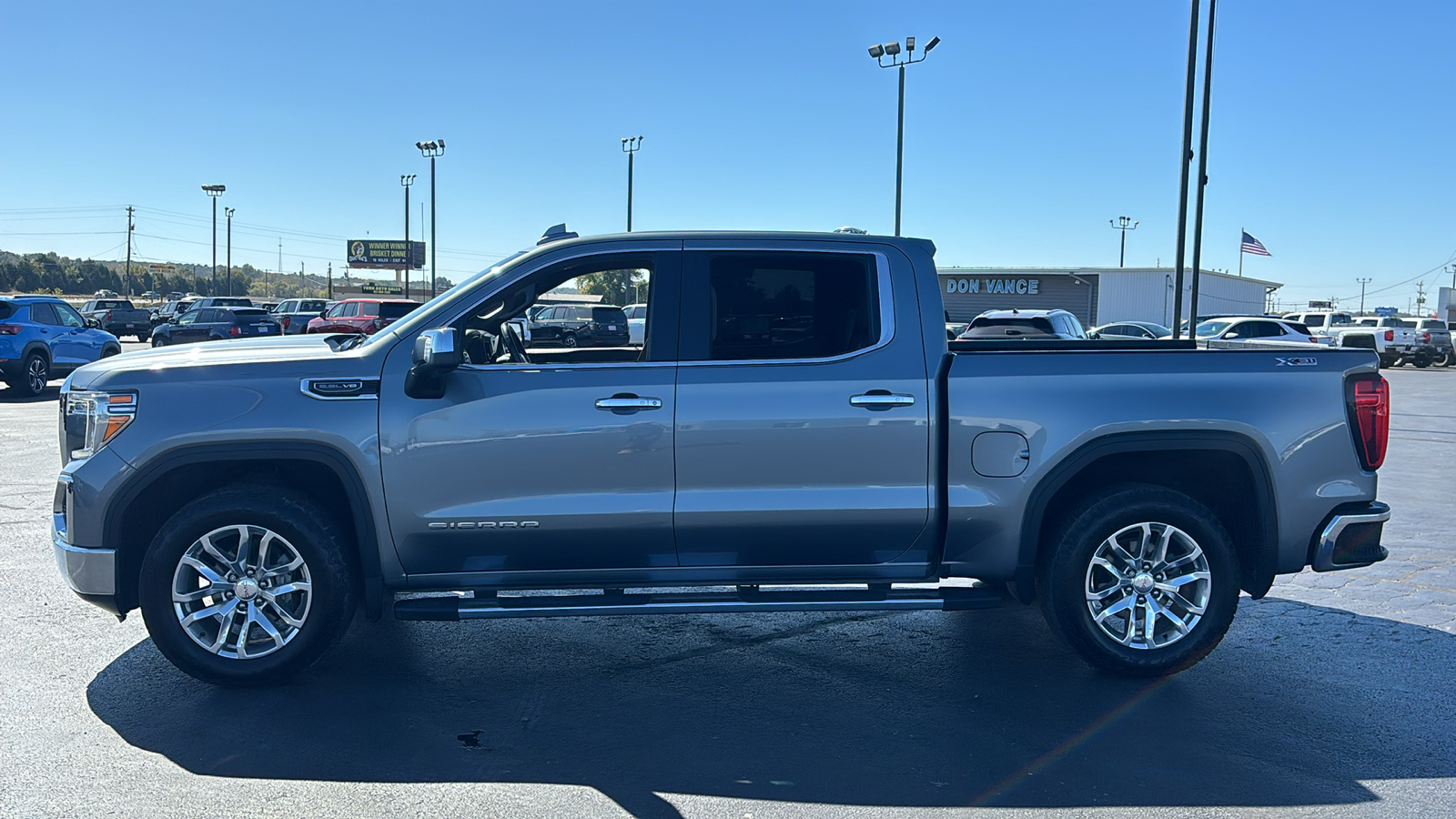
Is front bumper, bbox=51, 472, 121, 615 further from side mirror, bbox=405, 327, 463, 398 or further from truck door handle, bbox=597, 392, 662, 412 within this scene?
truck door handle, bbox=597, 392, 662, 412

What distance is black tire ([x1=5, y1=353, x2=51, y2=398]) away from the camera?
60.2ft

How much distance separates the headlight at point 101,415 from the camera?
4578mm

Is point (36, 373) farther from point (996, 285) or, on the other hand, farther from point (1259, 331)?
point (996, 285)

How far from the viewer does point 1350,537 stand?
4840mm

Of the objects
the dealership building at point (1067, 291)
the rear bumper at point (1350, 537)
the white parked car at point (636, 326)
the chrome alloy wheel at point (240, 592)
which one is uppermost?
the dealership building at point (1067, 291)

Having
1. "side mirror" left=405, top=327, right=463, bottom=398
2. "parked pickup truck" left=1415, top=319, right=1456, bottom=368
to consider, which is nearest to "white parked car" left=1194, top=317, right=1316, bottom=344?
"parked pickup truck" left=1415, top=319, right=1456, bottom=368

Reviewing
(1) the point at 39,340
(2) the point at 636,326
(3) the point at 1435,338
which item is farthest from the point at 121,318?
(3) the point at 1435,338

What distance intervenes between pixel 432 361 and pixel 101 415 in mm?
1498

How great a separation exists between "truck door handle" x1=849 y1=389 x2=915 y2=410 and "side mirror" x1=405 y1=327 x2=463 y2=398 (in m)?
1.70

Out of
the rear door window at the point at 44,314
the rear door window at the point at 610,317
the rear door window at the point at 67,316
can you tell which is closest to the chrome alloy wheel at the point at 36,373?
the rear door window at the point at 44,314

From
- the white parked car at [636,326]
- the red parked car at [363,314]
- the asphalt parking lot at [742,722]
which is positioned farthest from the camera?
the red parked car at [363,314]

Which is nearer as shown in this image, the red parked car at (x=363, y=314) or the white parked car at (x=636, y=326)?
the white parked car at (x=636, y=326)

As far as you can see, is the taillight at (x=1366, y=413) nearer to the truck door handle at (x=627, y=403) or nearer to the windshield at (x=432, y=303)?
the truck door handle at (x=627, y=403)

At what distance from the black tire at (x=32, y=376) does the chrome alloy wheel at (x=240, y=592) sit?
16.8m
